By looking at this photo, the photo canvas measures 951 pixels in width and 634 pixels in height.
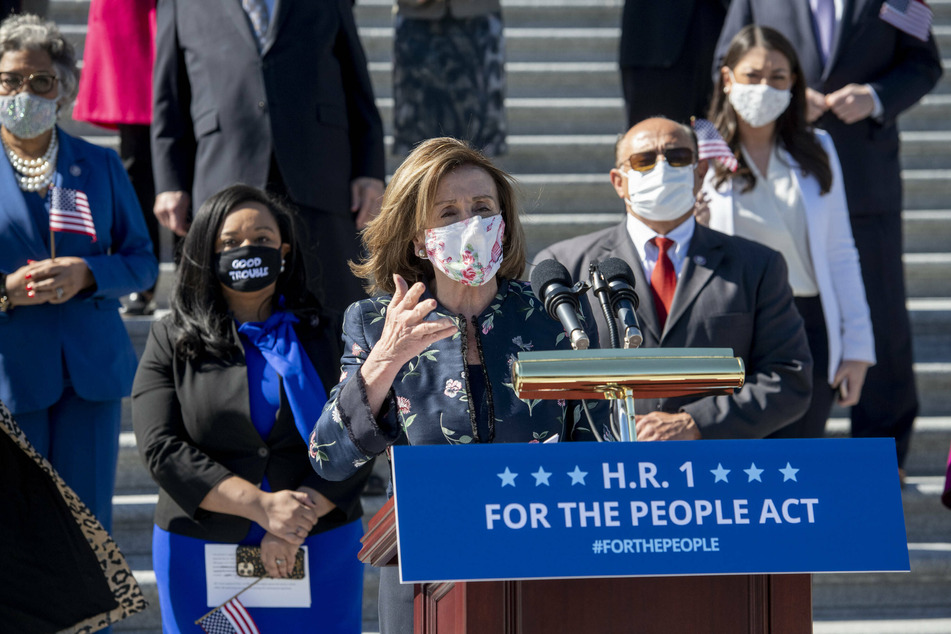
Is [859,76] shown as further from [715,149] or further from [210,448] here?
[210,448]

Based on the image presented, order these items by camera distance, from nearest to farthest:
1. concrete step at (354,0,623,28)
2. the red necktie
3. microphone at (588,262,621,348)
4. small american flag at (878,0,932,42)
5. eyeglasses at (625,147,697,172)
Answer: microphone at (588,262,621,348)
the red necktie
eyeglasses at (625,147,697,172)
small american flag at (878,0,932,42)
concrete step at (354,0,623,28)

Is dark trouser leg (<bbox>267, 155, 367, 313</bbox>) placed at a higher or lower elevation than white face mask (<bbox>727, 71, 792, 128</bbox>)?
lower

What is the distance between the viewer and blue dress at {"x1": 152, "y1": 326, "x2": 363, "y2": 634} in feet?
12.0

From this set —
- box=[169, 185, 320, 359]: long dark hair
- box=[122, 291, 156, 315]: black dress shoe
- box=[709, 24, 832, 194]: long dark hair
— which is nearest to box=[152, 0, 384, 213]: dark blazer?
box=[169, 185, 320, 359]: long dark hair

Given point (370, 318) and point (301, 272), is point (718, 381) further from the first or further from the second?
point (301, 272)

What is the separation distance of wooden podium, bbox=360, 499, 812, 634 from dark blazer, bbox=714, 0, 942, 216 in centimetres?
375

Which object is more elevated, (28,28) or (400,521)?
(28,28)

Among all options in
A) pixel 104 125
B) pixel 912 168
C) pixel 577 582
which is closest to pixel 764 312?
pixel 577 582

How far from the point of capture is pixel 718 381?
203 centimetres

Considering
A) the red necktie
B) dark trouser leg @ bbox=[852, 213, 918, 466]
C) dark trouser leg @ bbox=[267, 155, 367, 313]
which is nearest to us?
the red necktie

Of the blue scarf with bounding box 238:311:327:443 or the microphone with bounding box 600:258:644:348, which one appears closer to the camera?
the microphone with bounding box 600:258:644:348

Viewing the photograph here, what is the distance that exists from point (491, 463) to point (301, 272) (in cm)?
230

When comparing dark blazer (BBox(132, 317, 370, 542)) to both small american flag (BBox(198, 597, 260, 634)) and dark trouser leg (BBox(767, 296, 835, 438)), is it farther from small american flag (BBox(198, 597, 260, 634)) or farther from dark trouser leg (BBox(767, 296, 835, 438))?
dark trouser leg (BBox(767, 296, 835, 438))

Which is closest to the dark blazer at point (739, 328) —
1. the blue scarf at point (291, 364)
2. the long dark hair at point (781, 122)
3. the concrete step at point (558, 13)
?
the long dark hair at point (781, 122)
